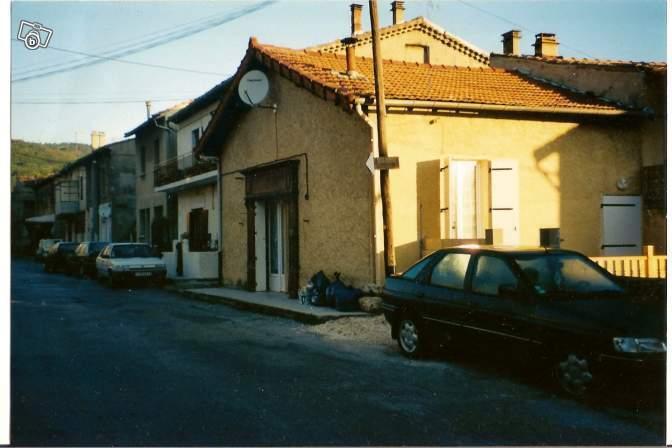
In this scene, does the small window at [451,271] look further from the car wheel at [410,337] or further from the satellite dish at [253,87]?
the satellite dish at [253,87]

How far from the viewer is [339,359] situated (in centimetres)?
857

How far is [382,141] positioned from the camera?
1142 cm

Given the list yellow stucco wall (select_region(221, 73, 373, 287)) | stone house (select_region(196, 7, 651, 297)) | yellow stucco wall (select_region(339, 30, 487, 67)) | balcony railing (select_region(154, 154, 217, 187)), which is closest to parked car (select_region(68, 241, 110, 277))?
balcony railing (select_region(154, 154, 217, 187))

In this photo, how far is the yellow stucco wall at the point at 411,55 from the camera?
25406 millimetres

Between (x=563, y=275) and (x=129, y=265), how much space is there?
635 inches

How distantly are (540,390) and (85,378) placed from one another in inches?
186

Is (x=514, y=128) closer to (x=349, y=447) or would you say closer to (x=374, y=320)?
(x=374, y=320)

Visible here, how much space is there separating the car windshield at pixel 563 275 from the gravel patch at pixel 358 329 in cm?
293

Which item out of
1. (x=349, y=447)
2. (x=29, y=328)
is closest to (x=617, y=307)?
(x=349, y=447)

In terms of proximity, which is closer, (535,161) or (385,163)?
(385,163)

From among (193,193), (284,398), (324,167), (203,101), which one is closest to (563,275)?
(284,398)

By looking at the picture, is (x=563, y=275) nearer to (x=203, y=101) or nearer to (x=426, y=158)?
(x=426, y=158)
